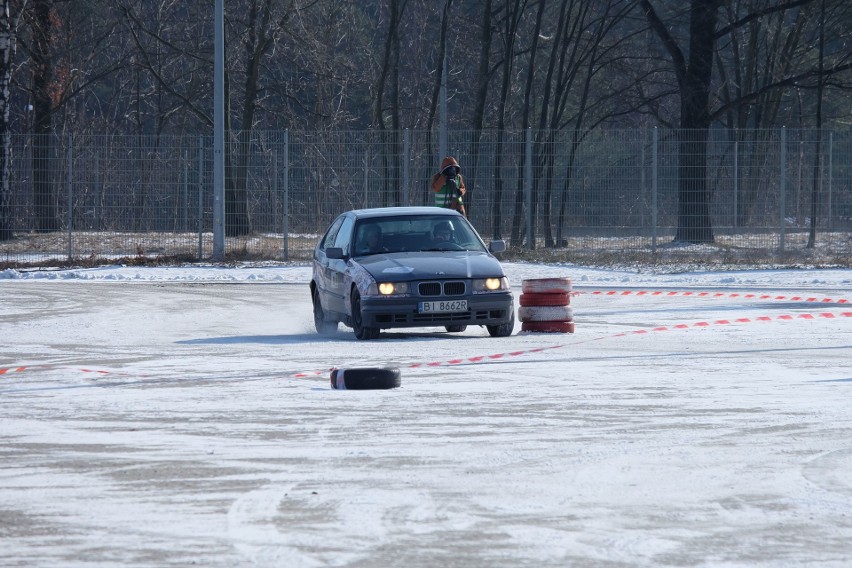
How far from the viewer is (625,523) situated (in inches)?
241

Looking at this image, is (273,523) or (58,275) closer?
(273,523)

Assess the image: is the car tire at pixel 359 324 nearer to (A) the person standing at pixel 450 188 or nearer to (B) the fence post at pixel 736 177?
(A) the person standing at pixel 450 188

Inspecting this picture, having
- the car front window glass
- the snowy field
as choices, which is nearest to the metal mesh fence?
the car front window glass

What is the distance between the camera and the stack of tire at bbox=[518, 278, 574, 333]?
15.2 m

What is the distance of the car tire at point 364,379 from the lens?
10.3 metres

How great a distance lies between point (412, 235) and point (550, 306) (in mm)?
1848

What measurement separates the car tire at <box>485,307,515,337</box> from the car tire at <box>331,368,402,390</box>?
4523 mm

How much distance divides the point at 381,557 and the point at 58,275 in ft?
72.1

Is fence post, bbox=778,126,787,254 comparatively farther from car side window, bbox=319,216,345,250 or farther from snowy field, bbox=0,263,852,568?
car side window, bbox=319,216,345,250

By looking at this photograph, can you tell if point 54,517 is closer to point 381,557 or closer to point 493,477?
point 381,557

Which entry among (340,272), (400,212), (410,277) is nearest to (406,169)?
(400,212)

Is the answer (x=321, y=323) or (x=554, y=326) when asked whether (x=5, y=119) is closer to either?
(x=321, y=323)

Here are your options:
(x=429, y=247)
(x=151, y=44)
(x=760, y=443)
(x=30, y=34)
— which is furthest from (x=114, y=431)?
(x=151, y=44)

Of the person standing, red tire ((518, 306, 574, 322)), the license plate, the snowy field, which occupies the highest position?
the person standing
